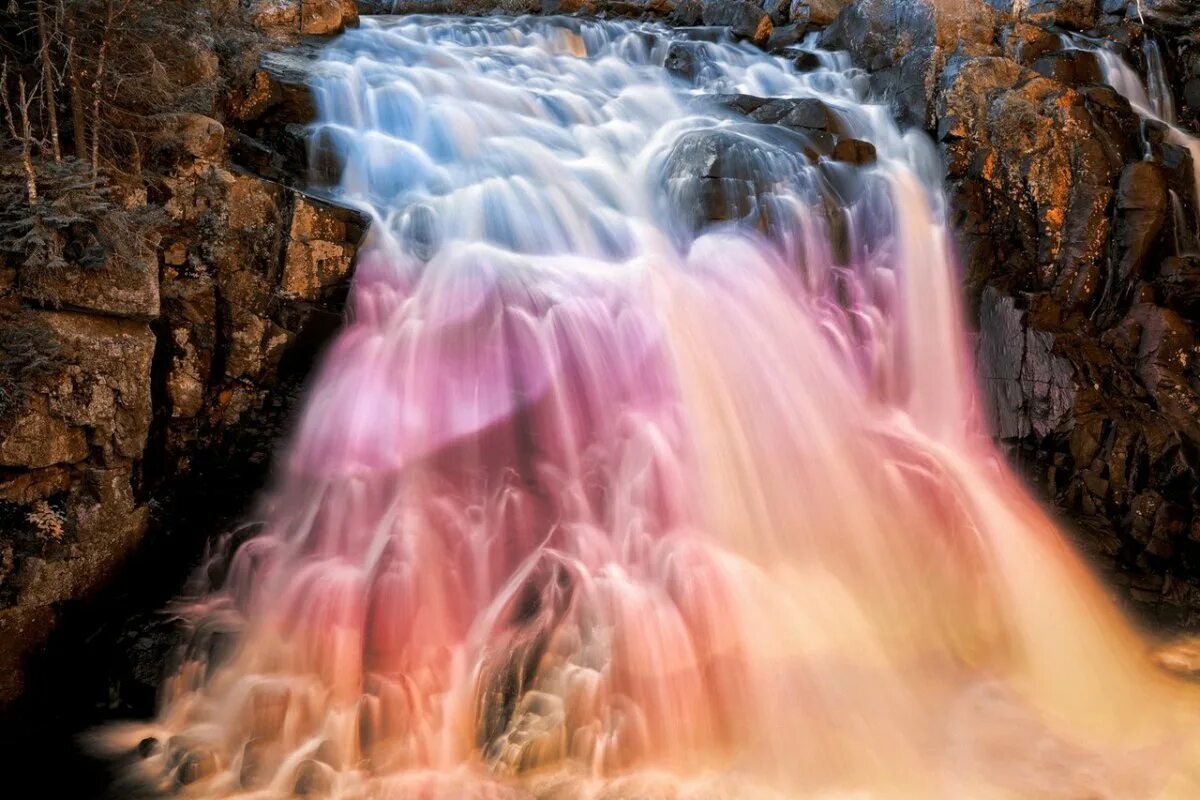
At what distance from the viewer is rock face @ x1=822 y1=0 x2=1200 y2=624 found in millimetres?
7602

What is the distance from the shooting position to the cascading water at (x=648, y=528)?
204 inches

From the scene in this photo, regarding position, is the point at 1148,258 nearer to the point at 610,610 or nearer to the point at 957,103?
the point at 957,103

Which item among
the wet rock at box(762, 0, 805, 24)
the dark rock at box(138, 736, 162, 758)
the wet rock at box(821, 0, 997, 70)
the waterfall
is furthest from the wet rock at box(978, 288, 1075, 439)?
the wet rock at box(762, 0, 805, 24)

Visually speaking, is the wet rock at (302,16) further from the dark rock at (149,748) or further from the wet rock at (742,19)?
the dark rock at (149,748)

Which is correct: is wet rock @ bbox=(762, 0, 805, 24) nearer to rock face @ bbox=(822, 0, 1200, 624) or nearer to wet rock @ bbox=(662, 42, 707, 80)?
wet rock @ bbox=(662, 42, 707, 80)

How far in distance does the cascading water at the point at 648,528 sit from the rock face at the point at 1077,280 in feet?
1.62

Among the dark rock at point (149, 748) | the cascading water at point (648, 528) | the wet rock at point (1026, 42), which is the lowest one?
the dark rock at point (149, 748)

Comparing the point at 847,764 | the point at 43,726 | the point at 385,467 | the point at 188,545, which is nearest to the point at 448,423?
the point at 385,467

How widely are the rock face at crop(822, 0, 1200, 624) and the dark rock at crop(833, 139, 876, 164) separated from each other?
3.52 ft

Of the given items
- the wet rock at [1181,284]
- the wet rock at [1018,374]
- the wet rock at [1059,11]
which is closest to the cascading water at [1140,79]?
the wet rock at [1059,11]

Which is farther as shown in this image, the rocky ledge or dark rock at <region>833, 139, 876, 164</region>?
dark rock at <region>833, 139, 876, 164</region>

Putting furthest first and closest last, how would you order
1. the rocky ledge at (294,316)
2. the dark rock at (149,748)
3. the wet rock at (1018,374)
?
the wet rock at (1018,374) < the rocky ledge at (294,316) < the dark rock at (149,748)

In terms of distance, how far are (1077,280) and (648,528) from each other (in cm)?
629

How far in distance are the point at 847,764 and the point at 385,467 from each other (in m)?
4.32
